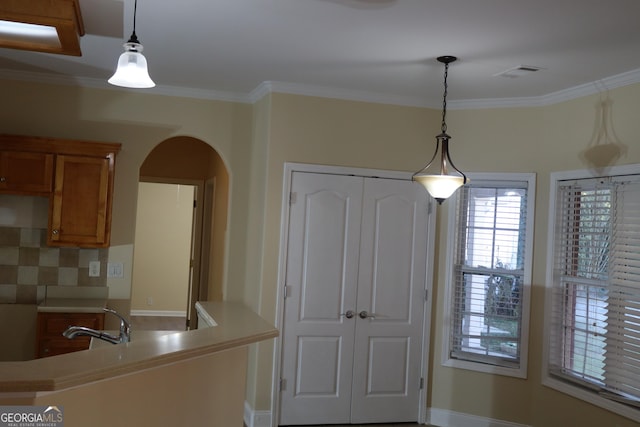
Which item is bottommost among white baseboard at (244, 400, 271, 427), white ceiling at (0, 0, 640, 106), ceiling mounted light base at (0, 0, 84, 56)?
white baseboard at (244, 400, 271, 427)

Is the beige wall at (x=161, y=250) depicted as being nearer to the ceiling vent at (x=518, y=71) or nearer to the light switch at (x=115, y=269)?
the light switch at (x=115, y=269)

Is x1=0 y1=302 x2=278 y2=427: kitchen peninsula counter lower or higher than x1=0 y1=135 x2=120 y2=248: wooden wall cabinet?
lower

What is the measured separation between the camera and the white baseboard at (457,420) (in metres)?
4.96

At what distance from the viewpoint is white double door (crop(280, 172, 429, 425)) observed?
16.3ft

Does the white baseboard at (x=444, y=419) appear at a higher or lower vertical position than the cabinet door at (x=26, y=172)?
lower

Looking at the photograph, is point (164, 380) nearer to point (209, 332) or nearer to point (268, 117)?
point (209, 332)

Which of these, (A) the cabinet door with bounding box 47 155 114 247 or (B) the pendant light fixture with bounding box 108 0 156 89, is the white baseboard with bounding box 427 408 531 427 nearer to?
Result: (A) the cabinet door with bounding box 47 155 114 247

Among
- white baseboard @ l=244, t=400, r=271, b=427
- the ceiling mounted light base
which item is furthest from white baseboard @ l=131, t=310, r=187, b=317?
the ceiling mounted light base

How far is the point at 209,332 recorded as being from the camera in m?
2.99

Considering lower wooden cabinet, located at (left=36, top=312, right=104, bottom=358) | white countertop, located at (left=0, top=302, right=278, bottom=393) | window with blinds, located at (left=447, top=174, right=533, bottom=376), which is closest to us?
white countertop, located at (left=0, top=302, right=278, bottom=393)

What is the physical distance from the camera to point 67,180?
4828 mm

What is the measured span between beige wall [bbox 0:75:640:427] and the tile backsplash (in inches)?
17.1

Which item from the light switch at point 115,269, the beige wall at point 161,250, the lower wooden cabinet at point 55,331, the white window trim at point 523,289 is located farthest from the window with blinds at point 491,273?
the beige wall at point 161,250

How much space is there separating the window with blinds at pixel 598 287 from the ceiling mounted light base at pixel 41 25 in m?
3.38
